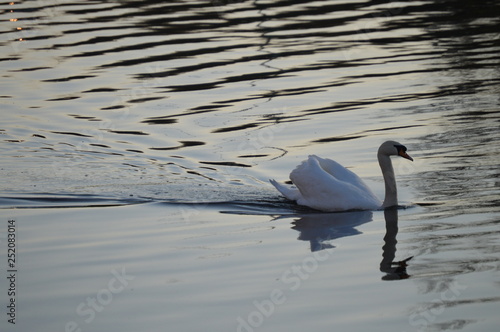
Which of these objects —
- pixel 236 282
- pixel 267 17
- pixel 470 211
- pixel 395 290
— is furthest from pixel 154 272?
pixel 267 17

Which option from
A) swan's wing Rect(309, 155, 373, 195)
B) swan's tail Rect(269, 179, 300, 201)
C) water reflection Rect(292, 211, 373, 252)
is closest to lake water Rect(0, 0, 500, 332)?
water reflection Rect(292, 211, 373, 252)

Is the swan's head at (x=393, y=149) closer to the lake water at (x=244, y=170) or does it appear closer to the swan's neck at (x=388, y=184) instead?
the swan's neck at (x=388, y=184)

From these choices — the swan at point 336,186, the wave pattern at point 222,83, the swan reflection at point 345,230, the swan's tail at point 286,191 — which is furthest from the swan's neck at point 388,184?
the wave pattern at point 222,83

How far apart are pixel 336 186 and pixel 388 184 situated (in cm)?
65

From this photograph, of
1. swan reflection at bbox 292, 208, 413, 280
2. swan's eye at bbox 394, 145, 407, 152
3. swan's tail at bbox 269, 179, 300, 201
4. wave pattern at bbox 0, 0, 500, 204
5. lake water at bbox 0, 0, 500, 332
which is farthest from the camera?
wave pattern at bbox 0, 0, 500, 204

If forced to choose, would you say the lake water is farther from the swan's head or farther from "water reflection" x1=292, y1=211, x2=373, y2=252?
the swan's head

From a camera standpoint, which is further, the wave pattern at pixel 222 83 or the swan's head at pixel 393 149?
the wave pattern at pixel 222 83

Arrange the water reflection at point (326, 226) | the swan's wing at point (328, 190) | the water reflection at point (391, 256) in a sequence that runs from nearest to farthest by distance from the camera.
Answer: the water reflection at point (391, 256) < the water reflection at point (326, 226) < the swan's wing at point (328, 190)

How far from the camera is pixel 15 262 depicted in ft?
33.9

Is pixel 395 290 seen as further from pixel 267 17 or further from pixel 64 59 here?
pixel 267 17

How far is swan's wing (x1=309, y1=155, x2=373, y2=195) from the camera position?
12461 mm

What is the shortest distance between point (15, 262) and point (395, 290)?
3949 mm

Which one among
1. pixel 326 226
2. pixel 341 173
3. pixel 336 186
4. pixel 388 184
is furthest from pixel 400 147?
pixel 326 226

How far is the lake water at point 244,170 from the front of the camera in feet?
29.4
